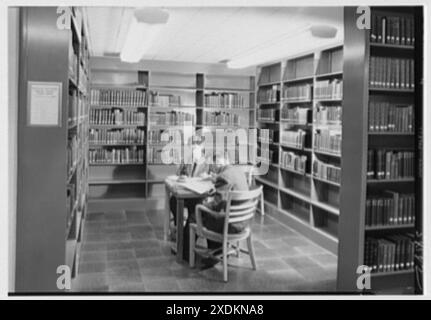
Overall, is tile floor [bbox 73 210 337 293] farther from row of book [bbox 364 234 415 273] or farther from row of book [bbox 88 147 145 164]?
row of book [bbox 88 147 145 164]

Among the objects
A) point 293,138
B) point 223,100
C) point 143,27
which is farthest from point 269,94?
point 143,27

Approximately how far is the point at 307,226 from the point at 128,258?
2140mm

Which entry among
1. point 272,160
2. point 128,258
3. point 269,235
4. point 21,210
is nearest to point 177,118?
point 272,160

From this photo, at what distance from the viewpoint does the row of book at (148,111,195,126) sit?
648cm

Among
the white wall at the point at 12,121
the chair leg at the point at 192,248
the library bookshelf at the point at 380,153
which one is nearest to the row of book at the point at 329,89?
the library bookshelf at the point at 380,153

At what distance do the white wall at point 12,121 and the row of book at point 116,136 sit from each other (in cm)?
407

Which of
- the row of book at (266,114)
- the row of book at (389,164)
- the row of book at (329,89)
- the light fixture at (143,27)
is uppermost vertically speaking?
the light fixture at (143,27)

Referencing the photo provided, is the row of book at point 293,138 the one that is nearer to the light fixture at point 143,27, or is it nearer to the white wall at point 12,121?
the light fixture at point 143,27

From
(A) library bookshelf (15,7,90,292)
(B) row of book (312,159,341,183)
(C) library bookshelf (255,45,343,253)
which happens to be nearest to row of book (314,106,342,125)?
(C) library bookshelf (255,45,343,253)

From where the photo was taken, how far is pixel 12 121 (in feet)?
6.80

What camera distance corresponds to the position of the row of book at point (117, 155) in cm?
618

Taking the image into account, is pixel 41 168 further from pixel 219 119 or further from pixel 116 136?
pixel 219 119

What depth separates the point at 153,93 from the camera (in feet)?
21.3

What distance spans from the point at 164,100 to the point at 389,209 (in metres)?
4.19
